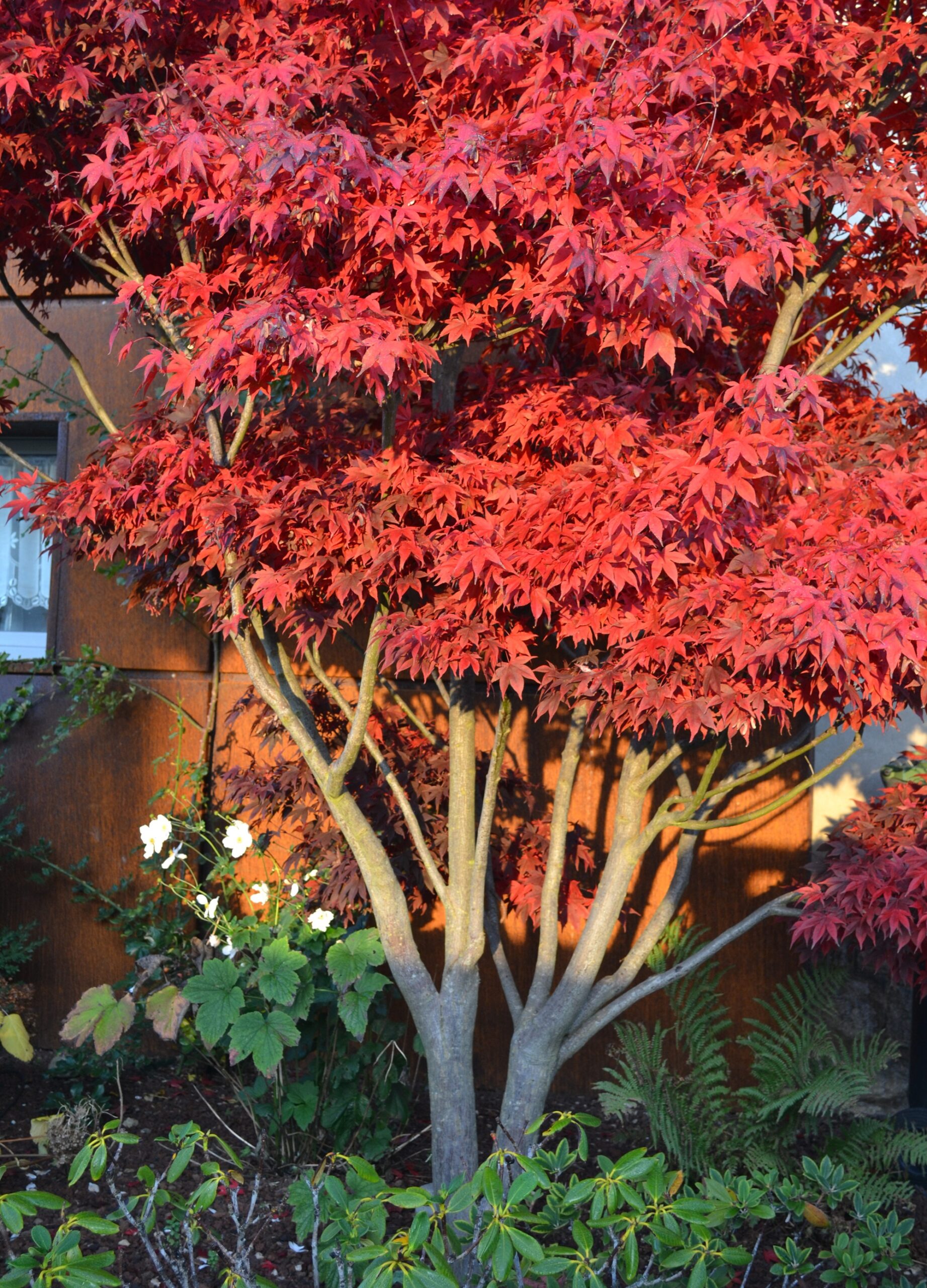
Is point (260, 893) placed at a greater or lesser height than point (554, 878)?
lesser

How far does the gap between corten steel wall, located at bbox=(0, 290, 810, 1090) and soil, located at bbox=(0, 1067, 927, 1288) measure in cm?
54

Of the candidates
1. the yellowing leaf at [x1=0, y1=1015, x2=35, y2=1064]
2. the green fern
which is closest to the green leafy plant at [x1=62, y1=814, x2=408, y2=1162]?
the yellowing leaf at [x1=0, y1=1015, x2=35, y2=1064]

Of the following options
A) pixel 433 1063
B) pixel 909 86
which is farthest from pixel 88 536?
pixel 909 86

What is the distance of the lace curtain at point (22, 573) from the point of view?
5520 mm

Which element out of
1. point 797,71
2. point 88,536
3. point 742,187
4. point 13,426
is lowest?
point 88,536

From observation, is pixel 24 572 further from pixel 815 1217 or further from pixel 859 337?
pixel 815 1217

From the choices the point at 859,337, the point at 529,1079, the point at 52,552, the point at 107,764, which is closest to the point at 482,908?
the point at 529,1079

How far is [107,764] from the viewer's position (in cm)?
497

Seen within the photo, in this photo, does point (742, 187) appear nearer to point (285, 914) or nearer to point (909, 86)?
point (909, 86)

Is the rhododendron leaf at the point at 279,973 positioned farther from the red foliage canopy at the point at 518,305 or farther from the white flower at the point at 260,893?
the red foliage canopy at the point at 518,305

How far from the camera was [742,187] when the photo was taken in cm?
280

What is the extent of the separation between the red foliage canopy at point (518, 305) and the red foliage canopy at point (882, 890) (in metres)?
0.61

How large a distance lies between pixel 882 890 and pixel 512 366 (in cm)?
196

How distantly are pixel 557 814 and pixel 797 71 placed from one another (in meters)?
2.31
